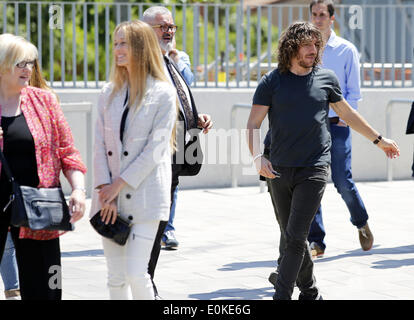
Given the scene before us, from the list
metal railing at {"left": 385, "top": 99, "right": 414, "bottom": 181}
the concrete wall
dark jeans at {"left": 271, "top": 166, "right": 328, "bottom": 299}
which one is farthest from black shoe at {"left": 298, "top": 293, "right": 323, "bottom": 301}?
metal railing at {"left": 385, "top": 99, "right": 414, "bottom": 181}

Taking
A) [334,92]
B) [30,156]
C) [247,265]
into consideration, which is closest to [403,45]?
[247,265]

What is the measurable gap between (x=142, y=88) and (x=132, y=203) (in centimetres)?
55

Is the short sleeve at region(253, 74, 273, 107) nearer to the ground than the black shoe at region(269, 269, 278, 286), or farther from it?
farther from it

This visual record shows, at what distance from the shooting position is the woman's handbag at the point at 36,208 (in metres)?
4.24

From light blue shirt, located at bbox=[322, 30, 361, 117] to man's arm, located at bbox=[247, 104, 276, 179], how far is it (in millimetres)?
1953

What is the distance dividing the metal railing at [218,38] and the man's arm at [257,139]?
535 cm

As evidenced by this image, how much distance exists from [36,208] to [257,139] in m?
1.75

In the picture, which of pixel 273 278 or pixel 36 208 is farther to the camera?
pixel 273 278

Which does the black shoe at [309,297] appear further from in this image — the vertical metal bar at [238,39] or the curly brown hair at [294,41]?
the vertical metal bar at [238,39]

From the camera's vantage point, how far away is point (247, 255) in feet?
24.6

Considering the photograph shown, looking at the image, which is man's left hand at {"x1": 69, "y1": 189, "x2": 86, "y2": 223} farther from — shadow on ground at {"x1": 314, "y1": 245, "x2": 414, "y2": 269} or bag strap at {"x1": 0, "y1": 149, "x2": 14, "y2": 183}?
shadow on ground at {"x1": 314, "y1": 245, "x2": 414, "y2": 269}

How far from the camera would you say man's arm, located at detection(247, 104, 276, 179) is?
5512 millimetres

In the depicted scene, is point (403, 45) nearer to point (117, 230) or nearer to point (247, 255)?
point (247, 255)

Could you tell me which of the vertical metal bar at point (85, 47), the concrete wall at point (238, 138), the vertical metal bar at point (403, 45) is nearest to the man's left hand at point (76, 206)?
the concrete wall at point (238, 138)
